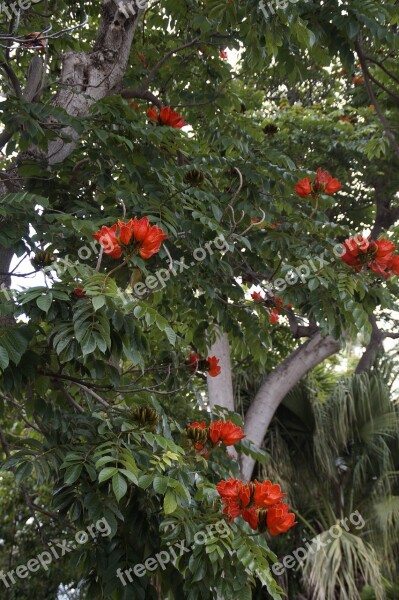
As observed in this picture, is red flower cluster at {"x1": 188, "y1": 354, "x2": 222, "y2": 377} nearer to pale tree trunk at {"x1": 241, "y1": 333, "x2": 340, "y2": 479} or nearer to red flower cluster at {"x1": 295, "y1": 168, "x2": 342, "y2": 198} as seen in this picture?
red flower cluster at {"x1": 295, "y1": 168, "x2": 342, "y2": 198}

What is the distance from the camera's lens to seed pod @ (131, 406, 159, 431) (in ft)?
8.28

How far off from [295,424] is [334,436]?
55cm

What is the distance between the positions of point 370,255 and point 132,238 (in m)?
1.18

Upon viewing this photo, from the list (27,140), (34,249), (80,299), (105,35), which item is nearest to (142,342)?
(80,299)

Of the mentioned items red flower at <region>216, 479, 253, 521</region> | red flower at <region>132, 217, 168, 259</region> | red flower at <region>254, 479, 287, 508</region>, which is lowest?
red flower at <region>254, 479, 287, 508</region>

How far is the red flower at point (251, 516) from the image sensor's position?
228 cm

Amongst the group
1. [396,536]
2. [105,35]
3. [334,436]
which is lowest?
[396,536]

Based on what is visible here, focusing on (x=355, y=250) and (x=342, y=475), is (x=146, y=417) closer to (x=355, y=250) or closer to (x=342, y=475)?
(x=355, y=250)

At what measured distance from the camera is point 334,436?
22.5 ft

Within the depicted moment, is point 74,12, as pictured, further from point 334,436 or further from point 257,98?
point 334,436

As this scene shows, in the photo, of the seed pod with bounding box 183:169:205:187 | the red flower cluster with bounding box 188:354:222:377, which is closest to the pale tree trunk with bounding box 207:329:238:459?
the red flower cluster with bounding box 188:354:222:377

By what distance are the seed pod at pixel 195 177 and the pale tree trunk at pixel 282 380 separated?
12.3 feet

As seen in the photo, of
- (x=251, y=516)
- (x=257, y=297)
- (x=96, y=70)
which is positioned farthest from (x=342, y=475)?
(x=251, y=516)

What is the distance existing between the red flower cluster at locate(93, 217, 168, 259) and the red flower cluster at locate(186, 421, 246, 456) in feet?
3.18
